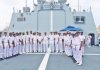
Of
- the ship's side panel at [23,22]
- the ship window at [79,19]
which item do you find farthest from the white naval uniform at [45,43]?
the ship window at [79,19]

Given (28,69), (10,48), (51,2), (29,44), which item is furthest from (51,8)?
(28,69)

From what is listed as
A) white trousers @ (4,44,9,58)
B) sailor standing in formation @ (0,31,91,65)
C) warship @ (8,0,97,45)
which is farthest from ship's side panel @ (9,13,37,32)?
white trousers @ (4,44,9,58)

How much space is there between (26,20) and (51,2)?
A: 12.5 ft

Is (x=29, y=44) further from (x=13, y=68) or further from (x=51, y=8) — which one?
(x=51, y=8)

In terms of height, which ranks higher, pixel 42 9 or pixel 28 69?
pixel 42 9

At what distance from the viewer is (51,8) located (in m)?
41.0

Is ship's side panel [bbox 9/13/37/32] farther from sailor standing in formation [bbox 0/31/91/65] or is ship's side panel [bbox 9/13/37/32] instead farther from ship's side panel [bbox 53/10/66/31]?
sailor standing in formation [bbox 0/31/91/65]

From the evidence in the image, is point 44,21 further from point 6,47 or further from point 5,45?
point 5,45

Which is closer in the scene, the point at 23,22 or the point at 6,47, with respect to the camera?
the point at 6,47

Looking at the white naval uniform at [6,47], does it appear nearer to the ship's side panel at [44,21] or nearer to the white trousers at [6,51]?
the white trousers at [6,51]

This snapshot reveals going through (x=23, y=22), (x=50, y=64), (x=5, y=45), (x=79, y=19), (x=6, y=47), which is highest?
(x=79, y=19)

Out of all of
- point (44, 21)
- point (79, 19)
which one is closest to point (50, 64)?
point (44, 21)

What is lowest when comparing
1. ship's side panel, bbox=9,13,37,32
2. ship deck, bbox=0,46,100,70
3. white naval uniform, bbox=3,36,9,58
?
ship deck, bbox=0,46,100,70

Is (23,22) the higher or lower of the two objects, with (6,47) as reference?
higher
